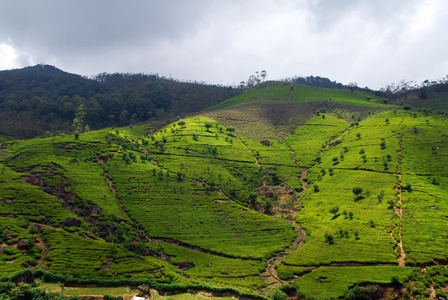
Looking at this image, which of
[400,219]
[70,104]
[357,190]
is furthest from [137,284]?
[70,104]

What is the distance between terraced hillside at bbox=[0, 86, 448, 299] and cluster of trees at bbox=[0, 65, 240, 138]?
23482 millimetres

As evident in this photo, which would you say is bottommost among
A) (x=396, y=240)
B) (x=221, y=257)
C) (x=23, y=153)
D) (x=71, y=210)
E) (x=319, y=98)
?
(x=221, y=257)

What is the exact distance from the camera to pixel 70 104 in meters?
143

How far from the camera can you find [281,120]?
14512cm

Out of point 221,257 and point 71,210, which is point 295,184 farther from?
point 71,210

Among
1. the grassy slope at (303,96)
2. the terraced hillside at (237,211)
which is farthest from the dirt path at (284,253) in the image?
the grassy slope at (303,96)

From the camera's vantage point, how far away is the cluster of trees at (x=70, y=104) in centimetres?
13138

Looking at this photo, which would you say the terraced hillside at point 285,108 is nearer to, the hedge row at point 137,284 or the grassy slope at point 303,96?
the grassy slope at point 303,96

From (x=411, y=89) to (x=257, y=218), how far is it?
164 m

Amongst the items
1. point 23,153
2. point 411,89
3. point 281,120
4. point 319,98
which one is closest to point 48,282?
point 23,153

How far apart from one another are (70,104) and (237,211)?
108m

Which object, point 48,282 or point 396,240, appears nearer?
point 48,282

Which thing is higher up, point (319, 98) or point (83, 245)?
point (319, 98)

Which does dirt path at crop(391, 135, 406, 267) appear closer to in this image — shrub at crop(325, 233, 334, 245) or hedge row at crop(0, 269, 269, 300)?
shrub at crop(325, 233, 334, 245)
